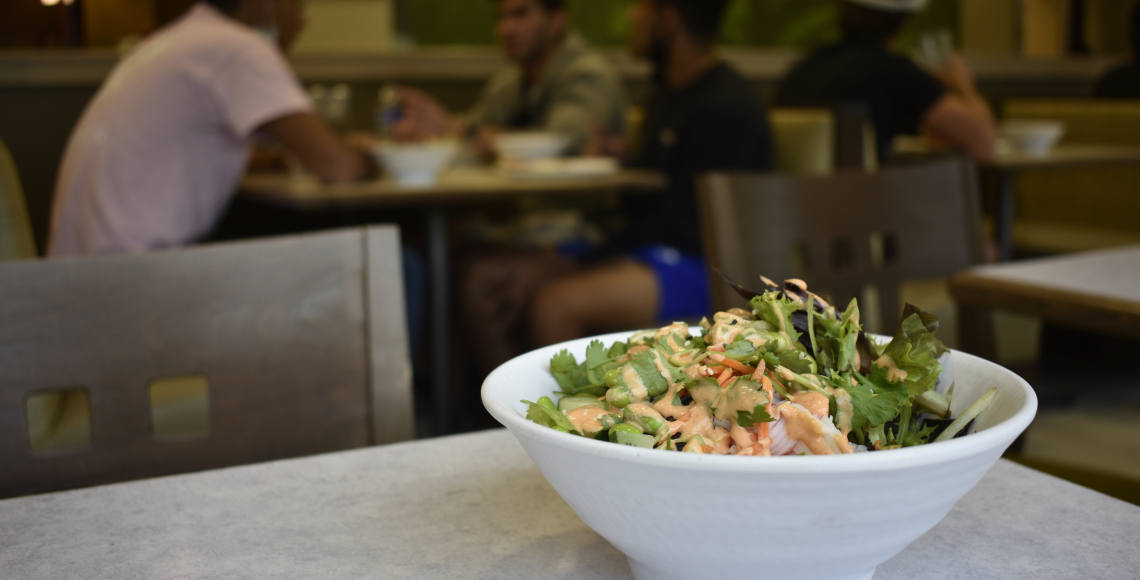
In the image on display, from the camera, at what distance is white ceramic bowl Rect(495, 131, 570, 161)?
3.03 meters

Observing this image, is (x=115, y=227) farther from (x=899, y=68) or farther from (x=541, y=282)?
(x=899, y=68)

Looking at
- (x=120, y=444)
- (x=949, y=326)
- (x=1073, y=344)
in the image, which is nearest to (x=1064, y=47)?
(x=1073, y=344)

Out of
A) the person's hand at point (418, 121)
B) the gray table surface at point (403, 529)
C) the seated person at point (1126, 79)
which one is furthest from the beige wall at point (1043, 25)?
the gray table surface at point (403, 529)

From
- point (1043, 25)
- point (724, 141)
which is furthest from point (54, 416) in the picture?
point (1043, 25)

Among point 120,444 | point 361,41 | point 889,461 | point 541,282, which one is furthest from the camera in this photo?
point 361,41

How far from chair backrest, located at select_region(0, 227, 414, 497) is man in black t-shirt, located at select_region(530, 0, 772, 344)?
67.6 inches

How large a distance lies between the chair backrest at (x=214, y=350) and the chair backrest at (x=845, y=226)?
1.41ft

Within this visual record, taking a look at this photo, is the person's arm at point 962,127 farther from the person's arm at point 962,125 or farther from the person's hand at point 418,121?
the person's hand at point 418,121

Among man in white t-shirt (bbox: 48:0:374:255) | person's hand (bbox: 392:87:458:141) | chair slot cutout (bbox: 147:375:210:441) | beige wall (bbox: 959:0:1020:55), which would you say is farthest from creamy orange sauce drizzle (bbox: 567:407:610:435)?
beige wall (bbox: 959:0:1020:55)

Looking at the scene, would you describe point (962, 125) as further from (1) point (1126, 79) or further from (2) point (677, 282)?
(1) point (1126, 79)

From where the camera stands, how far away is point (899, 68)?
3.41m

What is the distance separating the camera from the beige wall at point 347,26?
6086mm

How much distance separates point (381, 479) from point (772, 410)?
0.34 meters

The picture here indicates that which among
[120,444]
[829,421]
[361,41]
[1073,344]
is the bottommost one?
[1073,344]
